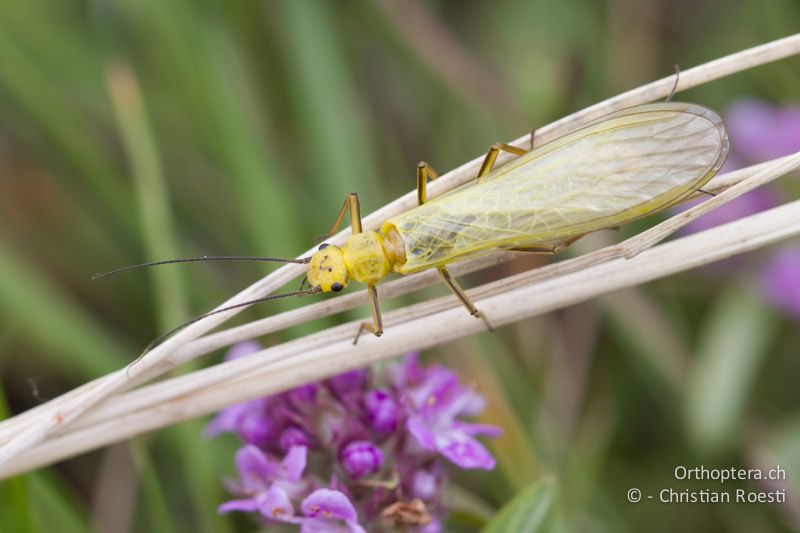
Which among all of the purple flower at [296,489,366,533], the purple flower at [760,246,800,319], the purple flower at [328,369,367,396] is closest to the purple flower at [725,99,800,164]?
the purple flower at [760,246,800,319]

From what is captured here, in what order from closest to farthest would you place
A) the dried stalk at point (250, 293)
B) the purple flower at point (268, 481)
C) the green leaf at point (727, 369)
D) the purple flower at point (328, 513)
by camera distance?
the purple flower at point (328, 513), the purple flower at point (268, 481), the dried stalk at point (250, 293), the green leaf at point (727, 369)

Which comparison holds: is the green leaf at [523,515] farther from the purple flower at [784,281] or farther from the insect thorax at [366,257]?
the purple flower at [784,281]

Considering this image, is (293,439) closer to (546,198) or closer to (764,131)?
(546,198)

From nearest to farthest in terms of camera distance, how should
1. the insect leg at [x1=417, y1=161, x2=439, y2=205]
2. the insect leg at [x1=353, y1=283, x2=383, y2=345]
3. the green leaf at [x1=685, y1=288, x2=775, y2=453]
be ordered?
the insect leg at [x1=353, y1=283, x2=383, y2=345] → the insect leg at [x1=417, y1=161, x2=439, y2=205] → the green leaf at [x1=685, y1=288, x2=775, y2=453]

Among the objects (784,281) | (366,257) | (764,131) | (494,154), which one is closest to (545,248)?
(494,154)

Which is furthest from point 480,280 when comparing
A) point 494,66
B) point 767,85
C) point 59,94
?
point 59,94

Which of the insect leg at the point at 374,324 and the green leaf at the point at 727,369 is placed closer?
the insect leg at the point at 374,324

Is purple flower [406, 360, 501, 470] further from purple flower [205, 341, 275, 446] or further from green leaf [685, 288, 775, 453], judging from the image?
green leaf [685, 288, 775, 453]

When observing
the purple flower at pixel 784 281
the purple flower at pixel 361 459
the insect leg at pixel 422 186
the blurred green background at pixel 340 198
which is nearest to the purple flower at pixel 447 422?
the purple flower at pixel 361 459
